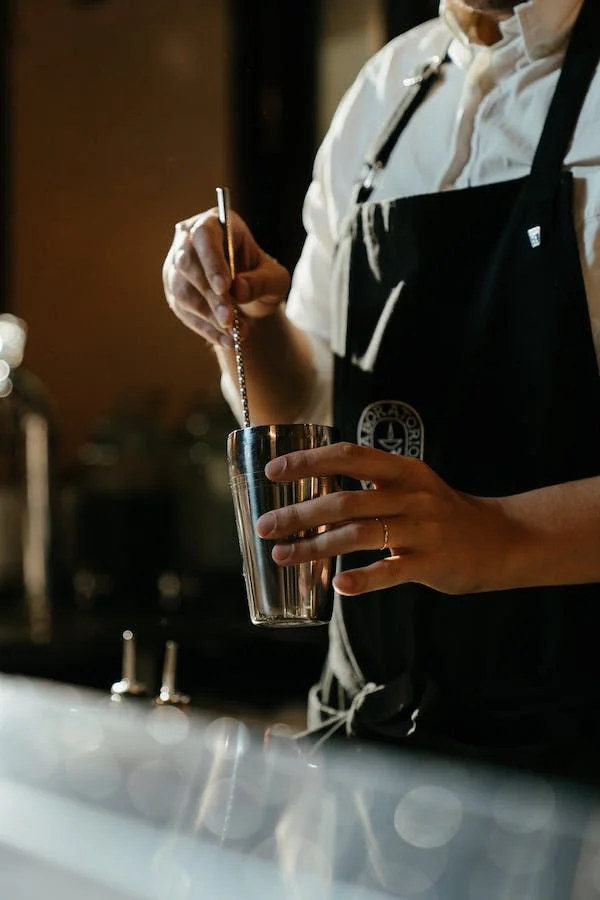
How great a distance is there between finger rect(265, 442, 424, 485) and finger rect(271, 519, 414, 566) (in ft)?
0.11

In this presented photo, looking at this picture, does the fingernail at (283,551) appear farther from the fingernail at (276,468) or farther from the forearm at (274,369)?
the forearm at (274,369)

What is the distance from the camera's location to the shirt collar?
1093 millimetres

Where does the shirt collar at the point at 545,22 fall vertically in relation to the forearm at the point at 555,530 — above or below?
above

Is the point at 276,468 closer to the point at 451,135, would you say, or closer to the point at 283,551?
the point at 283,551

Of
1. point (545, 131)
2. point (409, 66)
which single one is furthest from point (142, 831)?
point (409, 66)

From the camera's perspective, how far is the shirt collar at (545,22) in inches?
43.0

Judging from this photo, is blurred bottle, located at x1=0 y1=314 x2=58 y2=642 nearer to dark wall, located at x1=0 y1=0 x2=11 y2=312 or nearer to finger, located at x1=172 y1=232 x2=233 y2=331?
dark wall, located at x1=0 y1=0 x2=11 y2=312

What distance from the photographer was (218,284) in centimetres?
99

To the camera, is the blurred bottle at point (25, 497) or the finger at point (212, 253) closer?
the finger at point (212, 253)

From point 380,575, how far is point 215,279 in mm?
333

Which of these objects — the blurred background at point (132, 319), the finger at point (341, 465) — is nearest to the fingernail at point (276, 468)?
the finger at point (341, 465)

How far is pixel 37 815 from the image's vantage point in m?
0.70

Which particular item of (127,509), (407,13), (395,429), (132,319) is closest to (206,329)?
(395,429)

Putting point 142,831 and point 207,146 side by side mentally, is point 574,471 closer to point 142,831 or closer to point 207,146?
point 142,831
